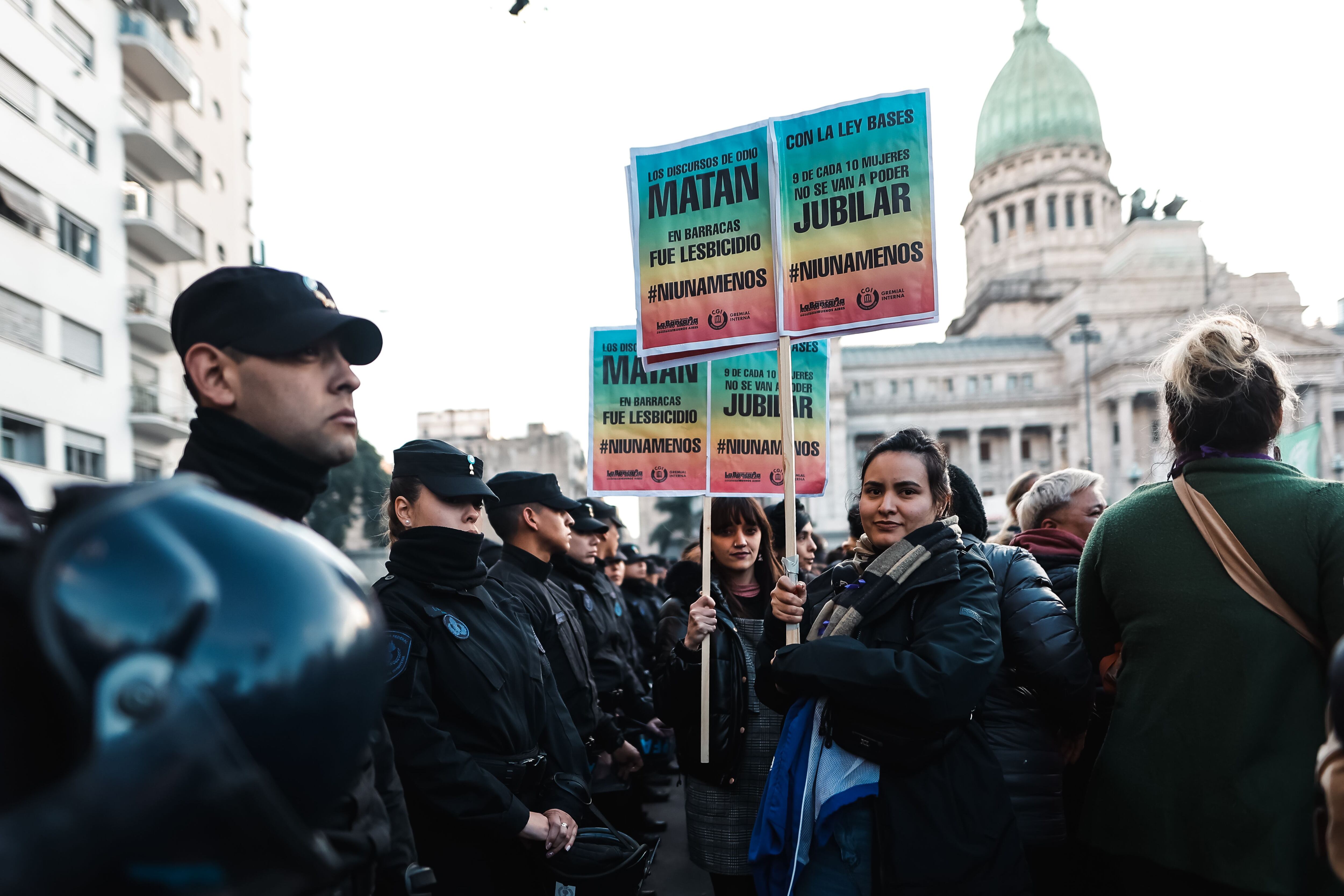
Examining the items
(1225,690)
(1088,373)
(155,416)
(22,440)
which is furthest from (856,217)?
(1088,373)

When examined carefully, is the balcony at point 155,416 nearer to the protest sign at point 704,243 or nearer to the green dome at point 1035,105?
the protest sign at point 704,243

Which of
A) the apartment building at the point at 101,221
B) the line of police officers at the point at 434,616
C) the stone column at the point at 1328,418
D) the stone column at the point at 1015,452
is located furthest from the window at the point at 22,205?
the stone column at the point at 1328,418

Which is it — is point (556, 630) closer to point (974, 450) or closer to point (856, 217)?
point (856, 217)

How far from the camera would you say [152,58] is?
75.4ft

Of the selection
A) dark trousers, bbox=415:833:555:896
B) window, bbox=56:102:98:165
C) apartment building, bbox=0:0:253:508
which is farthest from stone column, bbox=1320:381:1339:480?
dark trousers, bbox=415:833:555:896

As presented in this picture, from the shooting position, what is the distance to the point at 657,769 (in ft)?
23.8

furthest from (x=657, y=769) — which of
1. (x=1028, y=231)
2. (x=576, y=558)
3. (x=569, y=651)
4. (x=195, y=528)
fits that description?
(x=1028, y=231)

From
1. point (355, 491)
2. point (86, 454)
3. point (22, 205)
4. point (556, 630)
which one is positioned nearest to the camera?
point (556, 630)

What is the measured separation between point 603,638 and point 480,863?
277 cm

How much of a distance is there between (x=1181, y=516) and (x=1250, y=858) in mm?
750

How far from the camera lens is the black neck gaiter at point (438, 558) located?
2.84m

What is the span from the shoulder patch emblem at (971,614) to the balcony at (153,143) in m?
24.9

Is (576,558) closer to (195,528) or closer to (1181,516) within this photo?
(1181,516)

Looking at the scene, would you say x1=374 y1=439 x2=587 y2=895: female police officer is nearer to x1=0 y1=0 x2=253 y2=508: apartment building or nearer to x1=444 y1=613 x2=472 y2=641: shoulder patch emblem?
x1=444 y1=613 x2=472 y2=641: shoulder patch emblem
